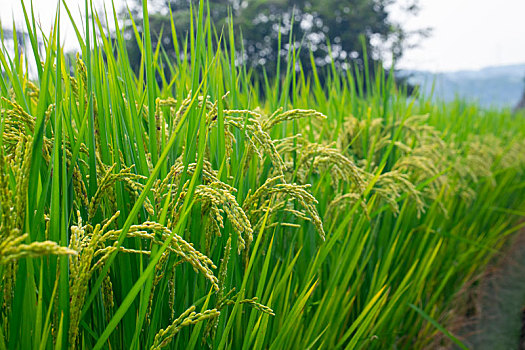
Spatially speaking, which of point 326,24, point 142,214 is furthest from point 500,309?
point 326,24

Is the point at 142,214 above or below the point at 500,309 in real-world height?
above

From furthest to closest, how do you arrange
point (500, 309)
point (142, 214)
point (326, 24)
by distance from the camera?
point (326, 24) < point (500, 309) < point (142, 214)

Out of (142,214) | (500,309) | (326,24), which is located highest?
(326,24)

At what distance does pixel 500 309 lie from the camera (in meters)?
3.22

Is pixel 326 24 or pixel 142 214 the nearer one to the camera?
pixel 142 214

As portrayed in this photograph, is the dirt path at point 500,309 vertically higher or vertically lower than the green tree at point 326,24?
lower

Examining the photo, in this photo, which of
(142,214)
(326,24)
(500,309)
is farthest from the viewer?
(326,24)

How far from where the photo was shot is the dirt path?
2.76 metres

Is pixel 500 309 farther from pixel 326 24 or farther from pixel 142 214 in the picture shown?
pixel 326 24

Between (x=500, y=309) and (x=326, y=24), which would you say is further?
(x=326, y=24)

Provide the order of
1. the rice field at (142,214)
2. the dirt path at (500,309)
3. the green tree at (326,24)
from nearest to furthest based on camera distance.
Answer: the rice field at (142,214)
the dirt path at (500,309)
the green tree at (326,24)

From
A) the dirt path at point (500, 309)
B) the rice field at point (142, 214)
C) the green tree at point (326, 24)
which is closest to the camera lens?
the rice field at point (142, 214)

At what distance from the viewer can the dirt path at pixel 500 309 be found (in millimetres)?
2756

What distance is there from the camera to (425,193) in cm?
228
